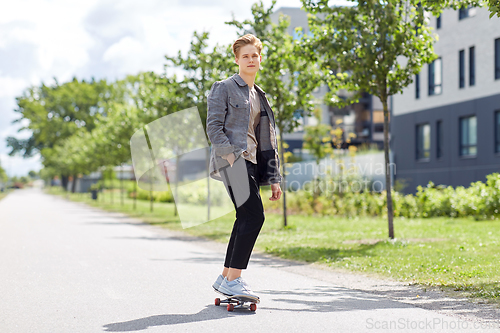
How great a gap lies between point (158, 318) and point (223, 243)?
24.3 feet

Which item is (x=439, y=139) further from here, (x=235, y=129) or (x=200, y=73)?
(x=235, y=129)

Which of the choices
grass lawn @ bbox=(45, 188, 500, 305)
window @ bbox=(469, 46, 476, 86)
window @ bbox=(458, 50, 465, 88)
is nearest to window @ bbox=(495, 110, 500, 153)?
window @ bbox=(469, 46, 476, 86)

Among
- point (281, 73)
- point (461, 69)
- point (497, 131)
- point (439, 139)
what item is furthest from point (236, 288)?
point (439, 139)

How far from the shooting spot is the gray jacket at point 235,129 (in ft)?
15.8

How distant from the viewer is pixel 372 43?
10242 millimetres

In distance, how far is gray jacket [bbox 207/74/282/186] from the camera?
4801 millimetres

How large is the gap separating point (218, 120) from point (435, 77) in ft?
85.6

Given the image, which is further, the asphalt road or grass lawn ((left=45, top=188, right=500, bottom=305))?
grass lawn ((left=45, top=188, right=500, bottom=305))

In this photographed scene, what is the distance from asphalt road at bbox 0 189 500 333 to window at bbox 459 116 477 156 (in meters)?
19.2

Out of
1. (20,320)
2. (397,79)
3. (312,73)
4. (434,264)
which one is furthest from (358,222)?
(20,320)

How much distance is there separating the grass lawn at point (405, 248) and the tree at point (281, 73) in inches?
81.0

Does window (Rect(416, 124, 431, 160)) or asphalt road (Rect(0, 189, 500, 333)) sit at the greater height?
window (Rect(416, 124, 431, 160))

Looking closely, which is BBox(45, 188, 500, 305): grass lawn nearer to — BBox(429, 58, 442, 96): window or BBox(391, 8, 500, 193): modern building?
BBox(391, 8, 500, 193): modern building

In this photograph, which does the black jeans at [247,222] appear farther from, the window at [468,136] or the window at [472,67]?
the window at [472,67]
